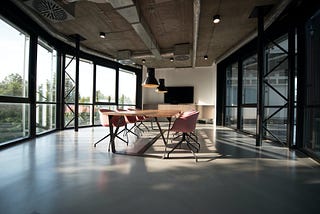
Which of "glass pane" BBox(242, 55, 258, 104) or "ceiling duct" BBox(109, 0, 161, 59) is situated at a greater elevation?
"ceiling duct" BBox(109, 0, 161, 59)

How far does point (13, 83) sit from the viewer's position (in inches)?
162

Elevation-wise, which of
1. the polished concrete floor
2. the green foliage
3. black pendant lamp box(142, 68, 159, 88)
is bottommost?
the polished concrete floor

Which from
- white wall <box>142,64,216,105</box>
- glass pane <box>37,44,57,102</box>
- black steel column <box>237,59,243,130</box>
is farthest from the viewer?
white wall <box>142,64,216,105</box>

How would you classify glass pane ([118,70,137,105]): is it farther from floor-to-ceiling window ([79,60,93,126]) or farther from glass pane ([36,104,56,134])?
glass pane ([36,104,56,134])

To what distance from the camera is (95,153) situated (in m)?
3.52

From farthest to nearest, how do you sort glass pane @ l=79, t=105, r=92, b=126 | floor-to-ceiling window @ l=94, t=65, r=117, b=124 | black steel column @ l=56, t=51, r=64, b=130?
1. floor-to-ceiling window @ l=94, t=65, r=117, b=124
2. glass pane @ l=79, t=105, r=92, b=126
3. black steel column @ l=56, t=51, r=64, b=130

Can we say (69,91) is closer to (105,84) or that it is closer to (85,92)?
(85,92)

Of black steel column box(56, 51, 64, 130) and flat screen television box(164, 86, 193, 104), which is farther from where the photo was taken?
flat screen television box(164, 86, 193, 104)

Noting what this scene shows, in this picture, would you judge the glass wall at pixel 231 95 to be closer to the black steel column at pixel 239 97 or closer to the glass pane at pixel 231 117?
the glass pane at pixel 231 117

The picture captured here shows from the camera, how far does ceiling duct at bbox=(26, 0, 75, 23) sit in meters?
3.49

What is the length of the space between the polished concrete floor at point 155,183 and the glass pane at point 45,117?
207 centimetres

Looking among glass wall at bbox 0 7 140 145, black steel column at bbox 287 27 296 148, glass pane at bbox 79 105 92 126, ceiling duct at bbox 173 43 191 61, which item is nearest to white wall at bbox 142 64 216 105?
glass wall at bbox 0 7 140 145

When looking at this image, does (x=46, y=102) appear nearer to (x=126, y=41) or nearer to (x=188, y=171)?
(x=126, y=41)

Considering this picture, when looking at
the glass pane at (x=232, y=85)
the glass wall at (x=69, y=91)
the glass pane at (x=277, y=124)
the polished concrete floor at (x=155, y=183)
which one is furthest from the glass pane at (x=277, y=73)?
the glass wall at (x=69, y=91)
